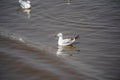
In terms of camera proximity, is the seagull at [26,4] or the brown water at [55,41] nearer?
the brown water at [55,41]

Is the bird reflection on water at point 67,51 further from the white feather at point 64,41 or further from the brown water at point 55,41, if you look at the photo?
the white feather at point 64,41

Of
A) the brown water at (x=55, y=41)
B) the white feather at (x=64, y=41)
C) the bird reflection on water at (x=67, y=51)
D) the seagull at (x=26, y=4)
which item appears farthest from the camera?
the seagull at (x=26, y=4)

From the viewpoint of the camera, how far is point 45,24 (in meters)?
20.6

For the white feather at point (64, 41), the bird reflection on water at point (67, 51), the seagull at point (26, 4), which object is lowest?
the bird reflection on water at point (67, 51)

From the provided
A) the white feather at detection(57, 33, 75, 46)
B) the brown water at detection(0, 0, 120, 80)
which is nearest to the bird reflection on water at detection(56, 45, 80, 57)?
the brown water at detection(0, 0, 120, 80)

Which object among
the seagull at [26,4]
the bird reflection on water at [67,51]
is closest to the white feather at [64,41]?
the bird reflection on water at [67,51]

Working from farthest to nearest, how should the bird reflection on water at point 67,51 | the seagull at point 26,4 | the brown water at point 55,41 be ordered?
the seagull at point 26,4 → the bird reflection on water at point 67,51 → the brown water at point 55,41

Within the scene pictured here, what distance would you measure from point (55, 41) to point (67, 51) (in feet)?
5.49

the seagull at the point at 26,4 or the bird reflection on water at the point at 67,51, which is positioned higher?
the seagull at the point at 26,4

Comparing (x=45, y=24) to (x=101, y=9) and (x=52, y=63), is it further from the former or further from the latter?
(x=52, y=63)

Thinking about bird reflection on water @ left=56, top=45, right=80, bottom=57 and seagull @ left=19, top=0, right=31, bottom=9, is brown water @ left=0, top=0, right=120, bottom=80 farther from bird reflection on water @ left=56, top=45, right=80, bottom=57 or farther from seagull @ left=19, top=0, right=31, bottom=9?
seagull @ left=19, top=0, right=31, bottom=9

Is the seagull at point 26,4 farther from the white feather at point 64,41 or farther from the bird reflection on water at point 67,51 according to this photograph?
the bird reflection on water at point 67,51

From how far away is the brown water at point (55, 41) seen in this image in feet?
45.1

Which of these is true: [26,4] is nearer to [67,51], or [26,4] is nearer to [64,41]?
[64,41]
